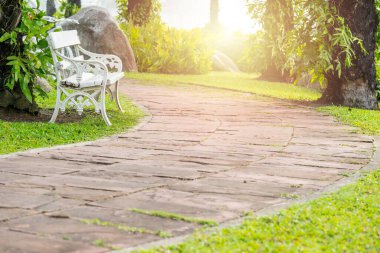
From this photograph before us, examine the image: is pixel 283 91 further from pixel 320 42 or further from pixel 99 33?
pixel 99 33

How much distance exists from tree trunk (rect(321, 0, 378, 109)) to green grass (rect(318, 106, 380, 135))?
456mm

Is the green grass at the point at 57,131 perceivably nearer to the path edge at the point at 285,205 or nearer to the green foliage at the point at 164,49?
the path edge at the point at 285,205

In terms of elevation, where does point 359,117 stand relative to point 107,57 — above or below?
below

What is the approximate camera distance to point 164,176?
5.57 m

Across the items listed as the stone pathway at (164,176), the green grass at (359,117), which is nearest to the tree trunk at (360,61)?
the green grass at (359,117)

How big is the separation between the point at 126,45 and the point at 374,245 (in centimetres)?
1352

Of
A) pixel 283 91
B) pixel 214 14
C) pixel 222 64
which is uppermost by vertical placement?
pixel 214 14

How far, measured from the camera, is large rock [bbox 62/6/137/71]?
16469 millimetres

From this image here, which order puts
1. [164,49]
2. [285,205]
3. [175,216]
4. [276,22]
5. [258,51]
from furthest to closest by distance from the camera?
[164,49] → [258,51] → [276,22] → [285,205] → [175,216]

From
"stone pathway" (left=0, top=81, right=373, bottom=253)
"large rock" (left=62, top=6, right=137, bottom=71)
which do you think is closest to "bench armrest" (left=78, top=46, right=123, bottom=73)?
"stone pathway" (left=0, top=81, right=373, bottom=253)

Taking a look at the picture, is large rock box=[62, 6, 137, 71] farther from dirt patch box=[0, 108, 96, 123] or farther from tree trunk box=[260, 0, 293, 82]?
dirt patch box=[0, 108, 96, 123]

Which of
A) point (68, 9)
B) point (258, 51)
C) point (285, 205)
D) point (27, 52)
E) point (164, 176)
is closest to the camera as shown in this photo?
point (285, 205)

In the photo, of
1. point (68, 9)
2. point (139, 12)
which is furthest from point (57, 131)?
point (68, 9)

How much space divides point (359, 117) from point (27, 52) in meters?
4.80
